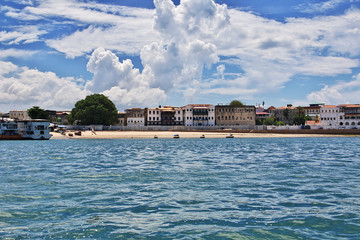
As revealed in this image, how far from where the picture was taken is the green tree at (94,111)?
128 metres

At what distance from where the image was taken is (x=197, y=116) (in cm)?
14188

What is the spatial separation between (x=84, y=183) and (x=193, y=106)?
404 ft

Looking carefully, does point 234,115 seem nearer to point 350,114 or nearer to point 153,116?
point 153,116

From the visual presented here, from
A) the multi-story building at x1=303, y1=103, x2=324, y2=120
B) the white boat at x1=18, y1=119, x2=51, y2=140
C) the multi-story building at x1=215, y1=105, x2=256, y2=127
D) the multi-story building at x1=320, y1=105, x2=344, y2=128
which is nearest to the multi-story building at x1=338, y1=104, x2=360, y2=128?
the multi-story building at x1=320, y1=105, x2=344, y2=128

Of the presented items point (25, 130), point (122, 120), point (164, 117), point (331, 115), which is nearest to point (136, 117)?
point (122, 120)

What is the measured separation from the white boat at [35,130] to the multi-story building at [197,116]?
199 ft

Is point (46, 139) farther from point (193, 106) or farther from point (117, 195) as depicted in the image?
point (117, 195)

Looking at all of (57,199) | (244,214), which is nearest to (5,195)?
(57,199)

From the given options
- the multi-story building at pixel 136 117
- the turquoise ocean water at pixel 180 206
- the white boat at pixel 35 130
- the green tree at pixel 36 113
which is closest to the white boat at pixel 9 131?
the white boat at pixel 35 130

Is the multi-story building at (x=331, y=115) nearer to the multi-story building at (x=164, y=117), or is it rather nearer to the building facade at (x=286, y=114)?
the building facade at (x=286, y=114)

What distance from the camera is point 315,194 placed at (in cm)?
1656

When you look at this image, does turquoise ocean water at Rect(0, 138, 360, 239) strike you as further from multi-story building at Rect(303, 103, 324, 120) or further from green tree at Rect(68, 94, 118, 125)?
multi-story building at Rect(303, 103, 324, 120)

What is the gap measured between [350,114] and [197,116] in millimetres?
61514

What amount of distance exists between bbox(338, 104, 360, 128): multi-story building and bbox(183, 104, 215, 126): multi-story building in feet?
174
